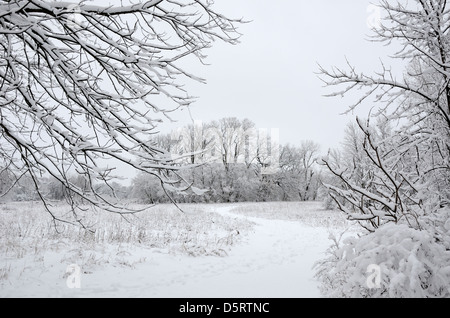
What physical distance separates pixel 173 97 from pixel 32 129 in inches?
63.9

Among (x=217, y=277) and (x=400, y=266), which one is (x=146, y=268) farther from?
(x=400, y=266)

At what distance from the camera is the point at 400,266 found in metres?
2.41

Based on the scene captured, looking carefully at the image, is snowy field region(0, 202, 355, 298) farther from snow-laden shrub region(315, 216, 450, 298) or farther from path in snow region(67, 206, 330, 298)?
snow-laden shrub region(315, 216, 450, 298)

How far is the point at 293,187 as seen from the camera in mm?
46281

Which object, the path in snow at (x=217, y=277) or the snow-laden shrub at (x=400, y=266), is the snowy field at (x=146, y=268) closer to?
the path in snow at (x=217, y=277)

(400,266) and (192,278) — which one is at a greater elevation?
(400,266)

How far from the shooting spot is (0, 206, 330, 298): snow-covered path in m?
3.51

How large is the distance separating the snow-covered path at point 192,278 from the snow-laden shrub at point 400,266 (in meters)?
1.09

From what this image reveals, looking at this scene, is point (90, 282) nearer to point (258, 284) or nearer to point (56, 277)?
point (56, 277)

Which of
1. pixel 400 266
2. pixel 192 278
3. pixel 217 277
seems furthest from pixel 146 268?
pixel 400 266

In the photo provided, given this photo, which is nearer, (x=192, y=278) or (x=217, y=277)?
(x=192, y=278)

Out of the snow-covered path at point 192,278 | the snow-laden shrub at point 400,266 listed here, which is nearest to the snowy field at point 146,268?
the snow-covered path at point 192,278

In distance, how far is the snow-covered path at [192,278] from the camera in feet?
11.5

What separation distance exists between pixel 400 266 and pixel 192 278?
3.08 meters
